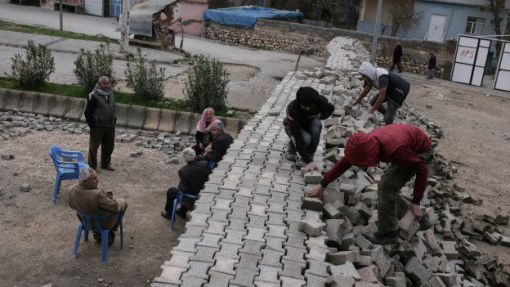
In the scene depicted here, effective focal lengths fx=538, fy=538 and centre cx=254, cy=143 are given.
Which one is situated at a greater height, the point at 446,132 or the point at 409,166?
the point at 409,166

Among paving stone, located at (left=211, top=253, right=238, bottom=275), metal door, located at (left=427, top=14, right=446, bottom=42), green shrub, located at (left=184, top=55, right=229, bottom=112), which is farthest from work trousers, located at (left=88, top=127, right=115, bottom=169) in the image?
metal door, located at (left=427, top=14, right=446, bottom=42)

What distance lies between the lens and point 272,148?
7.89 metres

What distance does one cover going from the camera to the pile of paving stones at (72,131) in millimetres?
10492

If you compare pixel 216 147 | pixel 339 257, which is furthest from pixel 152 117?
pixel 339 257

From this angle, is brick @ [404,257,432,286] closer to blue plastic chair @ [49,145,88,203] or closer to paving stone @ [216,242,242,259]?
paving stone @ [216,242,242,259]

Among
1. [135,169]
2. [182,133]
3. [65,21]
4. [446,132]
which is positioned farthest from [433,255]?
[65,21]

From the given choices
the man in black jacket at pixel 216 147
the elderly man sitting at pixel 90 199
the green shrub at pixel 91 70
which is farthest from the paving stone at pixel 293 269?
the green shrub at pixel 91 70

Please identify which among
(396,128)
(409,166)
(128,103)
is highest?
(396,128)

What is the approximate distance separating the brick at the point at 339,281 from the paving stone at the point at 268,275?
17.2 inches

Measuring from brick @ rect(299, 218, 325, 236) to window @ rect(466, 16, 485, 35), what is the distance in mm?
30117

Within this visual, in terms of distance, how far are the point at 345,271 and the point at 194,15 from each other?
87.6 ft

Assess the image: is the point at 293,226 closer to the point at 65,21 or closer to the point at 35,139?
the point at 35,139

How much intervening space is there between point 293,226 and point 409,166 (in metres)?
1.31

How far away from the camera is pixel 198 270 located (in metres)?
4.51
